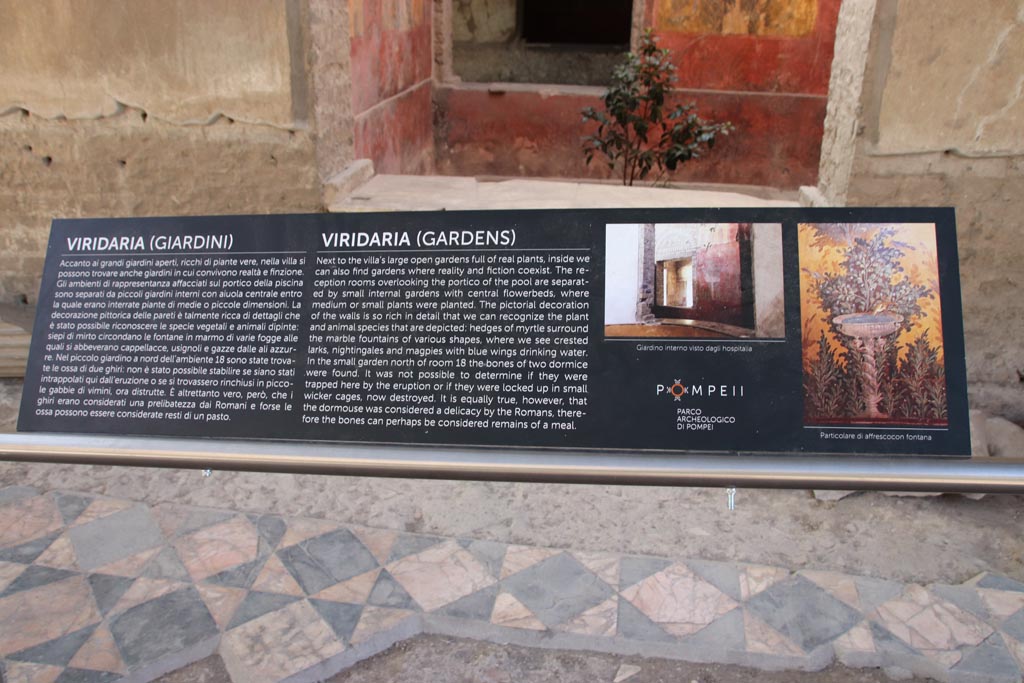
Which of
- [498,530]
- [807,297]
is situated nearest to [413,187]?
[498,530]

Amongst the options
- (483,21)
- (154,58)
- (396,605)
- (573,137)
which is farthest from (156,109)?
(483,21)

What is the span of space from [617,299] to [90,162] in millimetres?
2982

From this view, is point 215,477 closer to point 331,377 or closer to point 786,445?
point 331,377

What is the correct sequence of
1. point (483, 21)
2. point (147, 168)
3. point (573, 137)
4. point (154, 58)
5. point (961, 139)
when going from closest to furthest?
point (961, 139) < point (154, 58) < point (147, 168) < point (573, 137) < point (483, 21)

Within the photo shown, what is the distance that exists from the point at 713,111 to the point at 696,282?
6.20 m

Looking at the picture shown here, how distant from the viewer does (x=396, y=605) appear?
270cm

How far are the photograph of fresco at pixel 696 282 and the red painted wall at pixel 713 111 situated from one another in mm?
6022

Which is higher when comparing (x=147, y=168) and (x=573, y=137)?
(x=573, y=137)

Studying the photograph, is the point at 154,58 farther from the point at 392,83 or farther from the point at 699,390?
the point at 699,390

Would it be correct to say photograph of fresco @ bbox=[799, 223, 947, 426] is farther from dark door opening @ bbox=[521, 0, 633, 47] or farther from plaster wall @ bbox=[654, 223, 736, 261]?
dark door opening @ bbox=[521, 0, 633, 47]

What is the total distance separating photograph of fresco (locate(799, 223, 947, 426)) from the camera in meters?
1.80

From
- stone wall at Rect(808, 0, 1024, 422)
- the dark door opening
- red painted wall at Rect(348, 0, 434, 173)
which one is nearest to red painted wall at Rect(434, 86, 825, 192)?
red painted wall at Rect(348, 0, 434, 173)

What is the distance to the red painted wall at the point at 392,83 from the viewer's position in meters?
4.99

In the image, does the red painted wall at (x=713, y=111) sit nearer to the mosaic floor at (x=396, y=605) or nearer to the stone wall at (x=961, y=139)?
the stone wall at (x=961, y=139)
